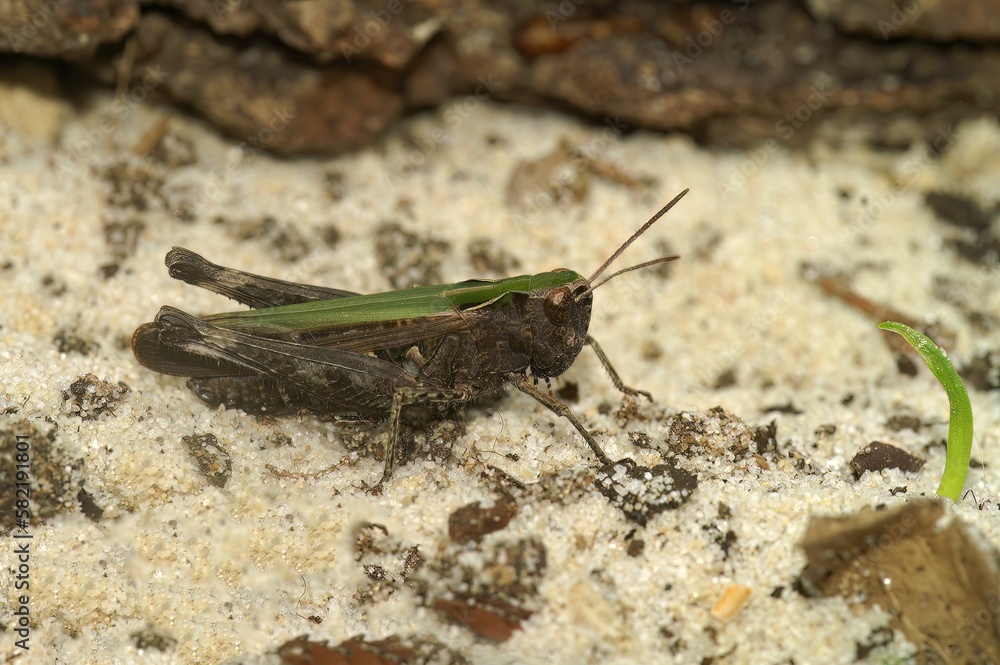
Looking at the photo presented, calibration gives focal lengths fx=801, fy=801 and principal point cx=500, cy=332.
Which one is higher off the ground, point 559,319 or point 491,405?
point 559,319

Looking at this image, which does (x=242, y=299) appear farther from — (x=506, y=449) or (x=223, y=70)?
(x=223, y=70)

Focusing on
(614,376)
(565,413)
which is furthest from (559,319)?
(614,376)

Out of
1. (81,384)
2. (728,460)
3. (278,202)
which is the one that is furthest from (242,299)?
(728,460)

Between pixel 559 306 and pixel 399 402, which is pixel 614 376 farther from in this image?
pixel 399 402

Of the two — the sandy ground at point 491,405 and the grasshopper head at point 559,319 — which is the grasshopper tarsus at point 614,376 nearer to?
the sandy ground at point 491,405

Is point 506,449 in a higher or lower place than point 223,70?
lower

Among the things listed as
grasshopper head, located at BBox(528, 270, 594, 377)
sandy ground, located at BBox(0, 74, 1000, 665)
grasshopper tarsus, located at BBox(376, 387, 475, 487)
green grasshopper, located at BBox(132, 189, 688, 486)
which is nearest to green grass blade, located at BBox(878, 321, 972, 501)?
sandy ground, located at BBox(0, 74, 1000, 665)
